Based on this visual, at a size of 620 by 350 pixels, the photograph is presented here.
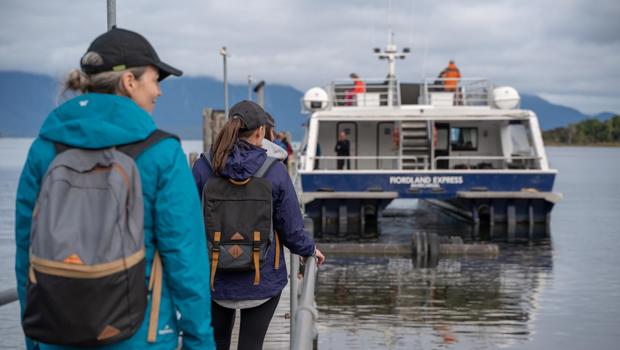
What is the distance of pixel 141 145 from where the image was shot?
2648 millimetres

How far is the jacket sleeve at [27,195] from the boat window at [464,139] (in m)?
24.9

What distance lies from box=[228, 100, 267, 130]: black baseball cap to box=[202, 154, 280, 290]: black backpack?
0.28 meters

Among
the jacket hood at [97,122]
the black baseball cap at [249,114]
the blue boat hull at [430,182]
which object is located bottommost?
the blue boat hull at [430,182]

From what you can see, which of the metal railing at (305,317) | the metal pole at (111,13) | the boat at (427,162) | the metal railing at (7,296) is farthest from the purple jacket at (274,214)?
the boat at (427,162)

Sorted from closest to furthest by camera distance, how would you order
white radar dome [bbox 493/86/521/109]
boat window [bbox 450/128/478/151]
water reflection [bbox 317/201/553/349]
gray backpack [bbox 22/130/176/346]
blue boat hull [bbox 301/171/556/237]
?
gray backpack [bbox 22/130/176/346]
water reflection [bbox 317/201/553/349]
blue boat hull [bbox 301/171/556/237]
white radar dome [bbox 493/86/521/109]
boat window [bbox 450/128/478/151]

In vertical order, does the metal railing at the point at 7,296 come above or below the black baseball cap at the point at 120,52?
below

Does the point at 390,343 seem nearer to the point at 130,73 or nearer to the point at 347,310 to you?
the point at 347,310

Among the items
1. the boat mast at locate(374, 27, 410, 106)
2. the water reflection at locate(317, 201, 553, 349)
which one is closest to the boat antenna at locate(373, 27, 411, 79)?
the boat mast at locate(374, 27, 410, 106)

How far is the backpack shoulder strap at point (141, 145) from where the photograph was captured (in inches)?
104

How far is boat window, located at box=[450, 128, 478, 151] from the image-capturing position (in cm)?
2714

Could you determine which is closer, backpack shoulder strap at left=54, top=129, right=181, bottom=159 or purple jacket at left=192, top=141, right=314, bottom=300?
backpack shoulder strap at left=54, top=129, right=181, bottom=159

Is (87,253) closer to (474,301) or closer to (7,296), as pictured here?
(7,296)

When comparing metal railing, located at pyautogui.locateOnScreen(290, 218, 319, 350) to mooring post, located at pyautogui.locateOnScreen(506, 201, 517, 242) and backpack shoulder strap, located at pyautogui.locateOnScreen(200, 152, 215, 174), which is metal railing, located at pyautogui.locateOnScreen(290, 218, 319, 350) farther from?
mooring post, located at pyautogui.locateOnScreen(506, 201, 517, 242)

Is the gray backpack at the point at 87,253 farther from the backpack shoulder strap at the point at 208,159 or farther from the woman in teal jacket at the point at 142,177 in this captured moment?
the backpack shoulder strap at the point at 208,159
